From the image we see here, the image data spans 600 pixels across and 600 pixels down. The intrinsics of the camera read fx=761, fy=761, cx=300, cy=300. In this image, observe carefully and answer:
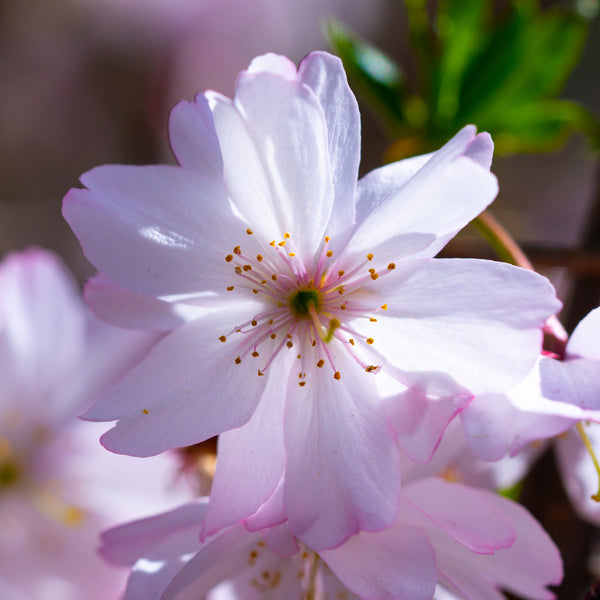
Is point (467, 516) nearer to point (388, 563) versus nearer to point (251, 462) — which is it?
point (388, 563)

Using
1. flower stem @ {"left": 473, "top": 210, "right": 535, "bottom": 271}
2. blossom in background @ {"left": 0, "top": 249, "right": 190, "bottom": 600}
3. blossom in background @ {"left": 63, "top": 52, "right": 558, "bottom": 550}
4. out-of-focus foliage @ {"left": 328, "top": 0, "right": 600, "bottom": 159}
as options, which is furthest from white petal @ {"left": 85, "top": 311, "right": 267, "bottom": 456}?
out-of-focus foliage @ {"left": 328, "top": 0, "right": 600, "bottom": 159}

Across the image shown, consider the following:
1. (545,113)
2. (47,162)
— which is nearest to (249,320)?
(545,113)

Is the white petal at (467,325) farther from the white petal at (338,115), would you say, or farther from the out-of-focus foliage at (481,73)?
the out-of-focus foliage at (481,73)

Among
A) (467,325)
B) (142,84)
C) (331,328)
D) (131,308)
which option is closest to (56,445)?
(131,308)

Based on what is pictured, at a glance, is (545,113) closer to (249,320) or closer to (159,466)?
(249,320)

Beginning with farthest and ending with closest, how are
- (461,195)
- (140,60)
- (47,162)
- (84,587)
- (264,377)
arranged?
(140,60) < (47,162) < (84,587) < (264,377) < (461,195)

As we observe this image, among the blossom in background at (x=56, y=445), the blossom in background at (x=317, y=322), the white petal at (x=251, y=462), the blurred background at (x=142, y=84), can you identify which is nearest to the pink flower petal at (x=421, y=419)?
the blossom in background at (x=317, y=322)
